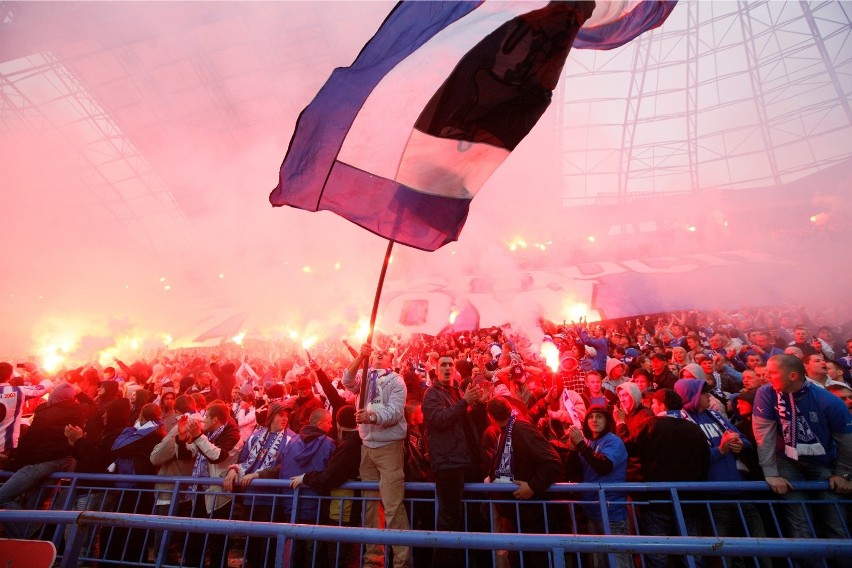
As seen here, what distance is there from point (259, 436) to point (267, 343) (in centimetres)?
1327

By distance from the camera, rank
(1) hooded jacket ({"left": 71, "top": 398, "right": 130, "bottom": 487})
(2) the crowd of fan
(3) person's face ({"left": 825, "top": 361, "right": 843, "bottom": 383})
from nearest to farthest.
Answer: (2) the crowd of fan < (1) hooded jacket ({"left": 71, "top": 398, "right": 130, "bottom": 487}) < (3) person's face ({"left": 825, "top": 361, "right": 843, "bottom": 383})

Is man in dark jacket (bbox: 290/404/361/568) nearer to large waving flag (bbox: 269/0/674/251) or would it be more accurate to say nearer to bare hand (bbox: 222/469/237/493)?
bare hand (bbox: 222/469/237/493)

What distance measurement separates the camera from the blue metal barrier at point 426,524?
1587 mm

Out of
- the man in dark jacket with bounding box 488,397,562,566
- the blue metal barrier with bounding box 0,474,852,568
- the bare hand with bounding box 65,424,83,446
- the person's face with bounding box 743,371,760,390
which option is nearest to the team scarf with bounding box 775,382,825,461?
the blue metal barrier with bounding box 0,474,852,568

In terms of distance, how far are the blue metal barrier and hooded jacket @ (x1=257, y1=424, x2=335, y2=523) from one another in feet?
0.16

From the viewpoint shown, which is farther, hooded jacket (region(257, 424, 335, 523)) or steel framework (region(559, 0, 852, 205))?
steel framework (region(559, 0, 852, 205))

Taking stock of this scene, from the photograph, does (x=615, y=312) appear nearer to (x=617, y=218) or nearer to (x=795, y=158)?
(x=617, y=218)

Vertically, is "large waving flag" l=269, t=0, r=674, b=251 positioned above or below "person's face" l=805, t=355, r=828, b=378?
above

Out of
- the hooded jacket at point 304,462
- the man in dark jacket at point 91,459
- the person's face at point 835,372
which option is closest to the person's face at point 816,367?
the person's face at point 835,372

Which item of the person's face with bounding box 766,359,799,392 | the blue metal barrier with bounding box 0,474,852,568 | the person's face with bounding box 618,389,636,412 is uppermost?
the person's face with bounding box 766,359,799,392

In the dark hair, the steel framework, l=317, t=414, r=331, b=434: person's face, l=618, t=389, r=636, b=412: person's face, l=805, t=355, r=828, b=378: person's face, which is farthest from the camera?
the steel framework

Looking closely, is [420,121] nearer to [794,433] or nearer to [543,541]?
[543,541]

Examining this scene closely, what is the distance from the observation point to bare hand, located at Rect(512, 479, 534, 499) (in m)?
3.01

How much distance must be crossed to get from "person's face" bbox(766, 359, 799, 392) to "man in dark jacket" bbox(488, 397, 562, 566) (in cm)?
166
